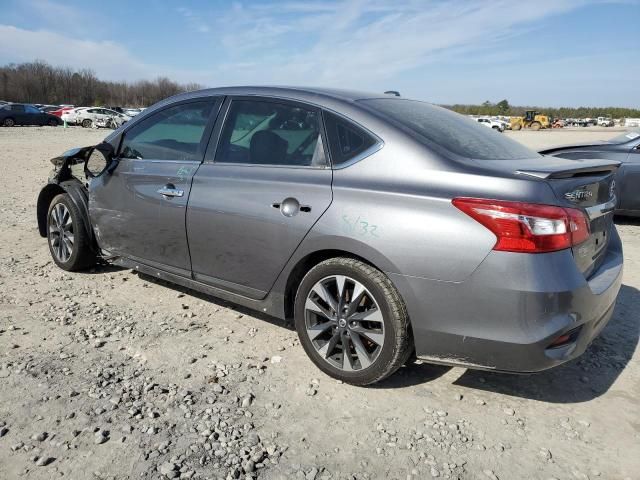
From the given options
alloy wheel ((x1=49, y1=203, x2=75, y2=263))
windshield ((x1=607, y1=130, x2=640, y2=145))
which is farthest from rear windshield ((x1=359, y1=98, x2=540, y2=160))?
windshield ((x1=607, y1=130, x2=640, y2=145))

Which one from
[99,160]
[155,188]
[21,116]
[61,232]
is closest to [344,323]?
[155,188]

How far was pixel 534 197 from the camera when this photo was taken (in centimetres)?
242

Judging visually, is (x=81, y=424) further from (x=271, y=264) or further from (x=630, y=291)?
(x=630, y=291)

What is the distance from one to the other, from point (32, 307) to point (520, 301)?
3.59m

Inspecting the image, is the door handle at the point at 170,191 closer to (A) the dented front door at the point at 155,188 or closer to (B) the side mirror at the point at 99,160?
(A) the dented front door at the point at 155,188

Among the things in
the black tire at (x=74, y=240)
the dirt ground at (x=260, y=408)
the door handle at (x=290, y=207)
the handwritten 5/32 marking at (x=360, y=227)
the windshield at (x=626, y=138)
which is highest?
the windshield at (x=626, y=138)

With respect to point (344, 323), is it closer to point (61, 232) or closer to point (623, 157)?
point (61, 232)

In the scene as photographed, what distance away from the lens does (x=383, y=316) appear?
2.76 m

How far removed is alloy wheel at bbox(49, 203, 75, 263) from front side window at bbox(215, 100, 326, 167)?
6.70ft

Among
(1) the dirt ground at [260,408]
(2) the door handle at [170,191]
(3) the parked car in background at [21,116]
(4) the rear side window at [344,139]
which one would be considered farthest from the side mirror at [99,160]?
(3) the parked car in background at [21,116]

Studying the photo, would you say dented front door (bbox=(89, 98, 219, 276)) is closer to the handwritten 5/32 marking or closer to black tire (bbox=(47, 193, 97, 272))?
black tire (bbox=(47, 193, 97, 272))

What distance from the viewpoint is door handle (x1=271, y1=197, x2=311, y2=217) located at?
9.84ft

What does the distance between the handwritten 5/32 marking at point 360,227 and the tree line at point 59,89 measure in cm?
8343

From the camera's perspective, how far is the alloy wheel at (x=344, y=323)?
112 inches
